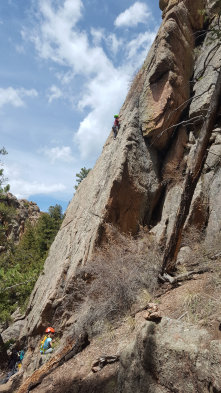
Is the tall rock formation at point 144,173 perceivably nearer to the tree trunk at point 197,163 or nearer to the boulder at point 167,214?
the boulder at point 167,214

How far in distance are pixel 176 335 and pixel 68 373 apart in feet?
11.7

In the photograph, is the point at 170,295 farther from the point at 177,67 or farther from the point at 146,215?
the point at 177,67

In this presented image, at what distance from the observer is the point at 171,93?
34.0 feet

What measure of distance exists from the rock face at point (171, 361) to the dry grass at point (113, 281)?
9.07 ft

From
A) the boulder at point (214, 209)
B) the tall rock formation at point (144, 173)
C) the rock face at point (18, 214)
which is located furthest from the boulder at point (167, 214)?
the rock face at point (18, 214)

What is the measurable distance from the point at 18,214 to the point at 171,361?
4070 centimetres

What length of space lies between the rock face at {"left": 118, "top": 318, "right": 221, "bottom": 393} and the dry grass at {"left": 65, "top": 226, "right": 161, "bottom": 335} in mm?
2766

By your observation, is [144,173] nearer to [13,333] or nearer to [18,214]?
[13,333]

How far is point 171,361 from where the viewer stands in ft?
8.05

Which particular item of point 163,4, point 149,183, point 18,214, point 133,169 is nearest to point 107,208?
point 133,169

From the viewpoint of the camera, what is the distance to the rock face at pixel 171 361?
2129mm

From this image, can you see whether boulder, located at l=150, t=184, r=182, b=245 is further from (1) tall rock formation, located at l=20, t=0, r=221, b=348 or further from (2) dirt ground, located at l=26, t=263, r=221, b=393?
(2) dirt ground, located at l=26, t=263, r=221, b=393

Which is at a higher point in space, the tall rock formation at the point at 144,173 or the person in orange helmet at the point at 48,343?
the tall rock formation at the point at 144,173

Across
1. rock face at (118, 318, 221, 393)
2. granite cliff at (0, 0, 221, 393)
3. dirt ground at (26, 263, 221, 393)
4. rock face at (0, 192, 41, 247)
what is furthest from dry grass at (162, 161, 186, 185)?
rock face at (0, 192, 41, 247)
